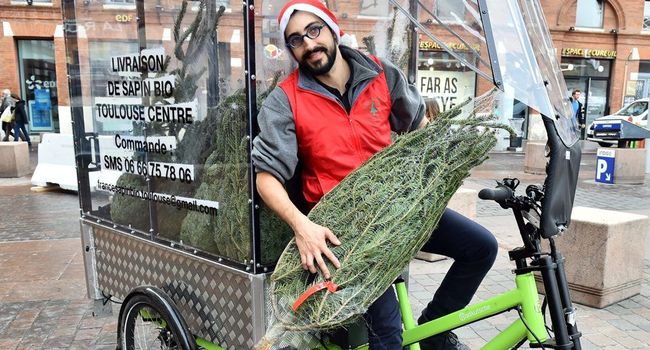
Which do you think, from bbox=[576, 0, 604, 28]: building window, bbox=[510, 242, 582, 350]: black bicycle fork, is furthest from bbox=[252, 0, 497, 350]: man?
bbox=[576, 0, 604, 28]: building window

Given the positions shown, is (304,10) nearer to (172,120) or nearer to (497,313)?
(172,120)

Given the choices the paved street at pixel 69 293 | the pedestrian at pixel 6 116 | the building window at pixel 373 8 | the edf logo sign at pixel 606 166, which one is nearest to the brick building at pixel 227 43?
the building window at pixel 373 8

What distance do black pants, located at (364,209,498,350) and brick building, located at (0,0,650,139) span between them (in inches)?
35.9

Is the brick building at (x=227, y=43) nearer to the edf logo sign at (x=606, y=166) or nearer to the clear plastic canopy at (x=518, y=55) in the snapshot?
the clear plastic canopy at (x=518, y=55)

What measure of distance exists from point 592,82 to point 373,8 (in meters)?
21.1

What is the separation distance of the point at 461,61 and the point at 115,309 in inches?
134

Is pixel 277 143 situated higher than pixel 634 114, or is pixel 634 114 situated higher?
pixel 277 143

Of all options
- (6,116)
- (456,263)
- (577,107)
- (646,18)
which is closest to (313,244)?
(456,263)

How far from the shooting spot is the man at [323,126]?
79.4 inches

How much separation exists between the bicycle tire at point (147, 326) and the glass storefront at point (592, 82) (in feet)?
68.8

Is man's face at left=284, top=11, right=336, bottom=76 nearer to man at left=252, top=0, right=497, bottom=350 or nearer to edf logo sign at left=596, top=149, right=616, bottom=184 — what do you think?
man at left=252, top=0, right=497, bottom=350

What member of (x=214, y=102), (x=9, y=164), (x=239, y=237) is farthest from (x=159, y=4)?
(x=9, y=164)

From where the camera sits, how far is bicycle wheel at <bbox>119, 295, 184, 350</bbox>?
2516 mm

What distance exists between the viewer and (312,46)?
2035 mm
